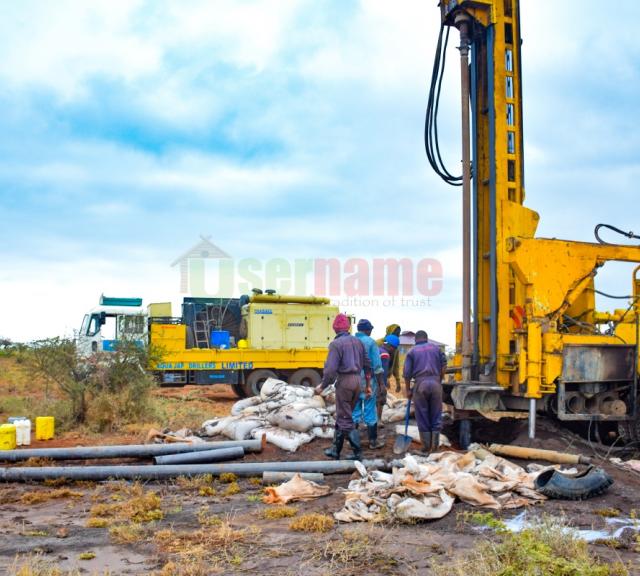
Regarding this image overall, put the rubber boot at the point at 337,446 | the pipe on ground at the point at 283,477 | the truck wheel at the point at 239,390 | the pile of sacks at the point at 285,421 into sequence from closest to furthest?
the pipe on ground at the point at 283,477 → the rubber boot at the point at 337,446 → the pile of sacks at the point at 285,421 → the truck wheel at the point at 239,390

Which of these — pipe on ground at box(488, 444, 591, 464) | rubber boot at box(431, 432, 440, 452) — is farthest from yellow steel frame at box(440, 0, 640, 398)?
rubber boot at box(431, 432, 440, 452)

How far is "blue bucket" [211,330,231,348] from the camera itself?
18.9 metres

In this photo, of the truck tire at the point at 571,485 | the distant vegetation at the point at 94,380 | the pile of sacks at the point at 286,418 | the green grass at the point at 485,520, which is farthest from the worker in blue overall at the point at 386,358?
the distant vegetation at the point at 94,380

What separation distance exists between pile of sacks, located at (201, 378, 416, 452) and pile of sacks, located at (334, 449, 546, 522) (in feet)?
8.07

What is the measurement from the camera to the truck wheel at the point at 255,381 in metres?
19.0

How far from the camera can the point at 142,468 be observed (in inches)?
315

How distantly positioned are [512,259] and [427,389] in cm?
202

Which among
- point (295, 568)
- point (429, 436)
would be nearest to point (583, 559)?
point (295, 568)

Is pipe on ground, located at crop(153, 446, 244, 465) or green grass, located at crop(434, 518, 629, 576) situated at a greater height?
green grass, located at crop(434, 518, 629, 576)

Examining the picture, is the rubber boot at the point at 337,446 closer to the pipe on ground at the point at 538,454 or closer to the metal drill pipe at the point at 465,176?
the pipe on ground at the point at 538,454

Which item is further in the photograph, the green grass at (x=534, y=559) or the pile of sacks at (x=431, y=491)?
the pile of sacks at (x=431, y=491)

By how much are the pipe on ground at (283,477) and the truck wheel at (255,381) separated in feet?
37.1

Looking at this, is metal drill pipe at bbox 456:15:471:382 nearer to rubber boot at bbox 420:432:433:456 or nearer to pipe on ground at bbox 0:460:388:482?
rubber boot at bbox 420:432:433:456

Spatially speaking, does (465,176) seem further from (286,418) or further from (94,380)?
(94,380)
